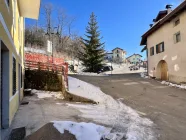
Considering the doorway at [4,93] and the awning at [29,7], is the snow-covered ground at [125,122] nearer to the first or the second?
the doorway at [4,93]

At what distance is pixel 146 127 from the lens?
6180 mm

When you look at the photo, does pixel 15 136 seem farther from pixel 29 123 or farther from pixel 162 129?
pixel 162 129

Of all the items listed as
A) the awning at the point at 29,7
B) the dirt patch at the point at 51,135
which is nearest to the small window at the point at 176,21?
the awning at the point at 29,7

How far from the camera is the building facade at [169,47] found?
53.1 feet

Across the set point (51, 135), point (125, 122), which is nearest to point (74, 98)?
point (125, 122)

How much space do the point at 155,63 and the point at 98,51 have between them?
10928 mm

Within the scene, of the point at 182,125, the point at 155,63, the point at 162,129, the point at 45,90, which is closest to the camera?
the point at 162,129

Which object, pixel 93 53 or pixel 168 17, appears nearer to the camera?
pixel 168 17

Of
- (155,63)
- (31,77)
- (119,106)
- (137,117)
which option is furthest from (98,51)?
(137,117)

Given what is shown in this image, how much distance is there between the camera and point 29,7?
1162 cm

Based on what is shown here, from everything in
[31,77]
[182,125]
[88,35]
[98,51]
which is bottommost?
[182,125]

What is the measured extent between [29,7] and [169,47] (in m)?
13.4

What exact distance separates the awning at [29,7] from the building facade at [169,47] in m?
11.4

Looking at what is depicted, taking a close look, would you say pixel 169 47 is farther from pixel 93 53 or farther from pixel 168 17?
pixel 93 53
